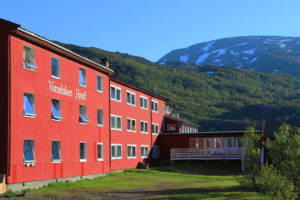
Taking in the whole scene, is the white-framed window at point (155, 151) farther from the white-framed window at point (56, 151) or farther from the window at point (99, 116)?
the white-framed window at point (56, 151)

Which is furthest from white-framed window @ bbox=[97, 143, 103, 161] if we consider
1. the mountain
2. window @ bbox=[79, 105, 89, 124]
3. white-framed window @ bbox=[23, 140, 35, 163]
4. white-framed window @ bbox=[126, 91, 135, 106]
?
the mountain

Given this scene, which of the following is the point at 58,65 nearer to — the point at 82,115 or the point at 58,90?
the point at 58,90

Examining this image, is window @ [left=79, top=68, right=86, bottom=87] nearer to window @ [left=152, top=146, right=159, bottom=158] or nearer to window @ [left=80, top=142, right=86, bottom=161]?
window @ [left=80, top=142, right=86, bottom=161]

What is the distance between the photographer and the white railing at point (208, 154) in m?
49.9

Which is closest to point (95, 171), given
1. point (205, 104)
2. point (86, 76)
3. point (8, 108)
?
point (86, 76)

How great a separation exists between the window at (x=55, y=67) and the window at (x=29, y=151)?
5.38 metres

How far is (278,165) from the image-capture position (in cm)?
2441

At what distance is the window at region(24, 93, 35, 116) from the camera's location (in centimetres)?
2634

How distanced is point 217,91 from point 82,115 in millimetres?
159287

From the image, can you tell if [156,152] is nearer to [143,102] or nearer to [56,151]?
[143,102]

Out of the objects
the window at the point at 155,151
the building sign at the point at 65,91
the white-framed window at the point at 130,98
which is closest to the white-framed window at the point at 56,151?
the building sign at the point at 65,91

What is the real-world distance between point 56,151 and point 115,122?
13.6 metres

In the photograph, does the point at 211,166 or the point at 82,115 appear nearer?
the point at 82,115

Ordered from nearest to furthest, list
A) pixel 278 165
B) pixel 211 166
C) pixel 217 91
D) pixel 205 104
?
pixel 278 165, pixel 211 166, pixel 205 104, pixel 217 91
